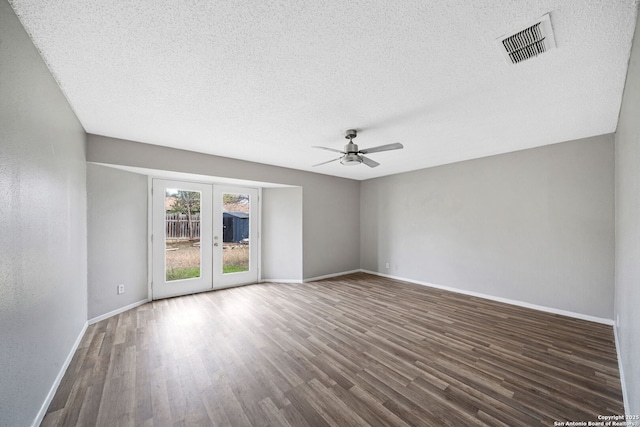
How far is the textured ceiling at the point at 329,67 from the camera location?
1.34 metres

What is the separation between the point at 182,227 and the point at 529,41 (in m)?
5.05

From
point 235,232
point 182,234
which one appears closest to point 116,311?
point 182,234

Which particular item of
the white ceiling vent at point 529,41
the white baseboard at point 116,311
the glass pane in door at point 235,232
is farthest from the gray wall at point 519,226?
the white baseboard at point 116,311

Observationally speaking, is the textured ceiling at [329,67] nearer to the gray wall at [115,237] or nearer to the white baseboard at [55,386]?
the gray wall at [115,237]

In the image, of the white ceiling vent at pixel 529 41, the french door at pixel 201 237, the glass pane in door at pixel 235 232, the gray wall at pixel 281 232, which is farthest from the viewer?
the gray wall at pixel 281 232

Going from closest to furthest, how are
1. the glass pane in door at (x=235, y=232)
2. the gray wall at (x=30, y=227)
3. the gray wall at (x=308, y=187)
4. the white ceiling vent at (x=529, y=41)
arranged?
the gray wall at (x=30, y=227)
the white ceiling vent at (x=529, y=41)
the gray wall at (x=308, y=187)
the glass pane in door at (x=235, y=232)

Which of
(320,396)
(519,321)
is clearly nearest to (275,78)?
(320,396)

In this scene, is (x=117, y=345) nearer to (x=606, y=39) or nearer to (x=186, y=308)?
(x=186, y=308)

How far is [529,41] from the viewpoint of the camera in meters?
1.54

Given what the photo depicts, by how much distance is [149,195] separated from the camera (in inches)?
163

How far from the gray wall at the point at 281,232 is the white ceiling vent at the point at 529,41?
424 cm

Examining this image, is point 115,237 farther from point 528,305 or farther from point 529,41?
point 528,305

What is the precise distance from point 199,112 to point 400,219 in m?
4.61

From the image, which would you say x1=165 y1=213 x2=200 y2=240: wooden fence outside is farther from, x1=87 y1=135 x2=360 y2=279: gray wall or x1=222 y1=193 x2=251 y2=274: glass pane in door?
x1=87 y1=135 x2=360 y2=279: gray wall
